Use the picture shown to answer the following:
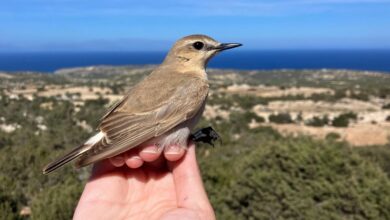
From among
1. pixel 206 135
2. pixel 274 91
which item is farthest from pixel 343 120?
pixel 206 135

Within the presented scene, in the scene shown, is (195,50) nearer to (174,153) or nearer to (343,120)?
(174,153)

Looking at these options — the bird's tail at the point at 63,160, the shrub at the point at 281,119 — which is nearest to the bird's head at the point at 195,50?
the bird's tail at the point at 63,160

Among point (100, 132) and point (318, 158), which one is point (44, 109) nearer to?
point (318, 158)

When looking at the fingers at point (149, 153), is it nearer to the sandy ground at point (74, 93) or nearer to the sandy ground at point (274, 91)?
the sandy ground at point (74, 93)

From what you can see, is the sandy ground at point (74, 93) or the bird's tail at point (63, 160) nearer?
the bird's tail at point (63, 160)

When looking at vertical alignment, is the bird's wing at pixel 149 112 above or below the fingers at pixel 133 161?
above

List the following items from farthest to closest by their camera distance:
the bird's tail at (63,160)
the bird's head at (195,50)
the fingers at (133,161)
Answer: the bird's head at (195,50) < the fingers at (133,161) < the bird's tail at (63,160)

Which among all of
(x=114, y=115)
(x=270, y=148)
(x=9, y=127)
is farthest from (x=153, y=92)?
(x=9, y=127)
